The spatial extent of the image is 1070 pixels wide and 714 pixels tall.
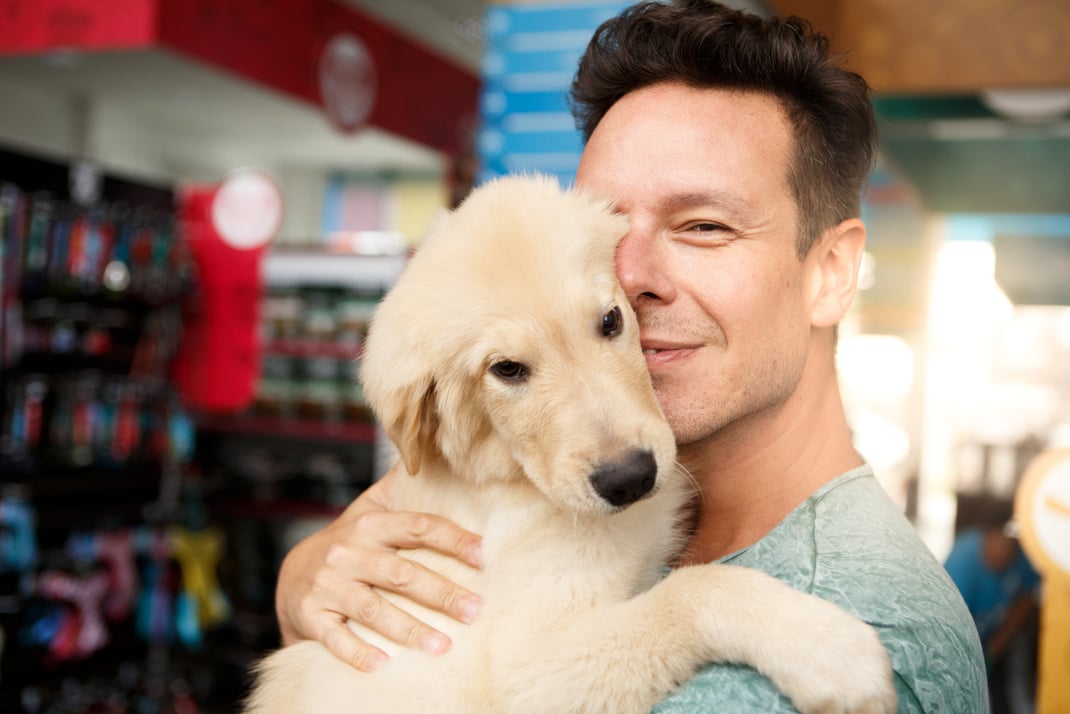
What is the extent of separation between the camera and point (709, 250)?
1.61 metres

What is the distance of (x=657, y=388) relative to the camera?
165 cm

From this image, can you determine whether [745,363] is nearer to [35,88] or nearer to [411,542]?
[411,542]

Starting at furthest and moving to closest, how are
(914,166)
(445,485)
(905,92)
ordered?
1. (914,166)
2. (905,92)
3. (445,485)

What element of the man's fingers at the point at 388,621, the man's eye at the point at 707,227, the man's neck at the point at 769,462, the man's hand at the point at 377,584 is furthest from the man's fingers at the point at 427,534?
the man's eye at the point at 707,227

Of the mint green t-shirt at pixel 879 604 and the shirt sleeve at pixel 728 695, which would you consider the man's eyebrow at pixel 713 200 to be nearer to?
the mint green t-shirt at pixel 879 604

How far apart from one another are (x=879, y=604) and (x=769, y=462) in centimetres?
46

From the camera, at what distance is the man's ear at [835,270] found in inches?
69.6

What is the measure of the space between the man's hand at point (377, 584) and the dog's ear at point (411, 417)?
12cm

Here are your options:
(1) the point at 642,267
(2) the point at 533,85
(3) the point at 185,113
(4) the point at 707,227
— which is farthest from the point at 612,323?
(3) the point at 185,113

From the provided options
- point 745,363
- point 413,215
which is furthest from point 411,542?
point 413,215

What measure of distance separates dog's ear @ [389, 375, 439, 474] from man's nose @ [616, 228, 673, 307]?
0.39m

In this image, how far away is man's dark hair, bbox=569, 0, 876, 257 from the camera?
165 centimetres

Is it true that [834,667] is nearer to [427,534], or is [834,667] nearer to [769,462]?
[769,462]

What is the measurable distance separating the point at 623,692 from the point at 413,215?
12.9 meters
